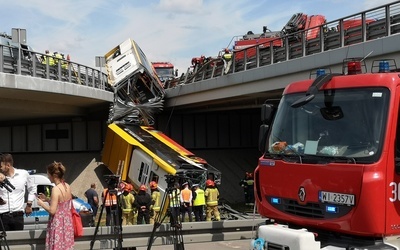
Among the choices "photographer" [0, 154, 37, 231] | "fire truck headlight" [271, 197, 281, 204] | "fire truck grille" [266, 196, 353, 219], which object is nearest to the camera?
"fire truck grille" [266, 196, 353, 219]

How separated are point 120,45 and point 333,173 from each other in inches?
880

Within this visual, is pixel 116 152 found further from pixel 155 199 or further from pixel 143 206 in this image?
pixel 143 206

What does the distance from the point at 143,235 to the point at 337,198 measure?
9.69 feet

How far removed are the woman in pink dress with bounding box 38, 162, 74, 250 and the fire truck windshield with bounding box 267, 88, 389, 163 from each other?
2.84m

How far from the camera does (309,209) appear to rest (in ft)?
20.7

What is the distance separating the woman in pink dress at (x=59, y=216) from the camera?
633 centimetres

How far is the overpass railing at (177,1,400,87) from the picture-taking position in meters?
15.8

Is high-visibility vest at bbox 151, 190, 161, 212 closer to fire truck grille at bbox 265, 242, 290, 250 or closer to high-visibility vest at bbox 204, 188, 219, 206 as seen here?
high-visibility vest at bbox 204, 188, 219, 206

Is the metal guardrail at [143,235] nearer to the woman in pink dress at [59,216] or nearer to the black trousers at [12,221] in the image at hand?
the woman in pink dress at [59,216]

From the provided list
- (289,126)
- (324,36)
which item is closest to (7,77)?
(324,36)

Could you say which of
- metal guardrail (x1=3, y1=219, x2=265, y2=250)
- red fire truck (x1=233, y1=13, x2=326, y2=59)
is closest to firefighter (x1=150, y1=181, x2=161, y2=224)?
red fire truck (x1=233, y1=13, x2=326, y2=59)

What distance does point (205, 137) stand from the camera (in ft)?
117

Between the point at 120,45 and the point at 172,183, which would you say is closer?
the point at 172,183

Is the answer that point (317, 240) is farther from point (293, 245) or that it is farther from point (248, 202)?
point (248, 202)
